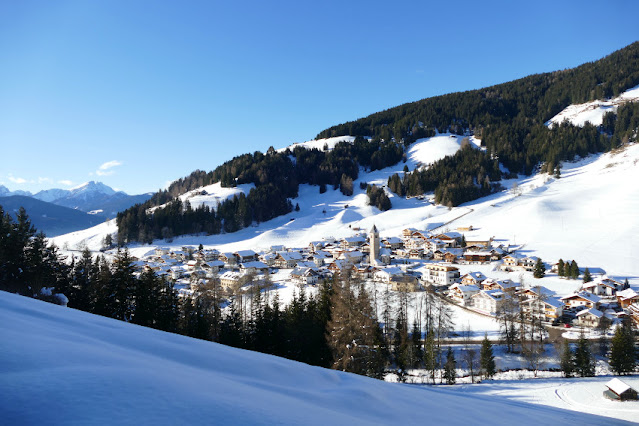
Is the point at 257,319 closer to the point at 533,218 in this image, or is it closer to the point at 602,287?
the point at 602,287

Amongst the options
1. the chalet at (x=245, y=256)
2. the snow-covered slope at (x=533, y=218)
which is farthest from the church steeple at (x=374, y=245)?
the chalet at (x=245, y=256)

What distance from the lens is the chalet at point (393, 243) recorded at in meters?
51.3

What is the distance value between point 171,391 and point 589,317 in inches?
1199

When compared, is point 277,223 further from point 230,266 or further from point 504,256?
point 504,256

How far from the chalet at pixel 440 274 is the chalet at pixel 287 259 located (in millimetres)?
18429

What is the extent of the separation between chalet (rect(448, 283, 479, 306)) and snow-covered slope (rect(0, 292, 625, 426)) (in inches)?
1051

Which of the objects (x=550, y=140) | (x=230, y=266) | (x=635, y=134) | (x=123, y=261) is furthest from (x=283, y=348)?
(x=635, y=134)

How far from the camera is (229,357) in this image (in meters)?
4.44

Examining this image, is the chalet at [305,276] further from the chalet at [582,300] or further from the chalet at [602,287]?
the chalet at [602,287]

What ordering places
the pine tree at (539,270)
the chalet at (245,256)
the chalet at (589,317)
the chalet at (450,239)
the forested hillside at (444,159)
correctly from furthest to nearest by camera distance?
the forested hillside at (444,159)
the chalet at (245,256)
the chalet at (450,239)
the pine tree at (539,270)
the chalet at (589,317)

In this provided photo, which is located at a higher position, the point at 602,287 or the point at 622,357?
A: the point at 602,287

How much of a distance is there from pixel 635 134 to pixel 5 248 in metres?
115

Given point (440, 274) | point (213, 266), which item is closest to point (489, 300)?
point (440, 274)

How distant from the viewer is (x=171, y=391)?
2289mm
